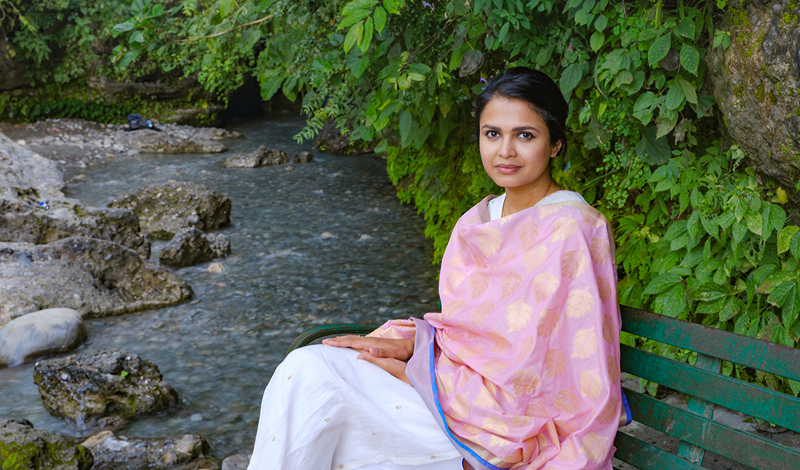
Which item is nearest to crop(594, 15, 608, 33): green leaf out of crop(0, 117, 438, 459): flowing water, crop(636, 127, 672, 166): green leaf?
crop(636, 127, 672, 166): green leaf

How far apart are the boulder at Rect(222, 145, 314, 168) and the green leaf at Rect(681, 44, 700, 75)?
9586mm

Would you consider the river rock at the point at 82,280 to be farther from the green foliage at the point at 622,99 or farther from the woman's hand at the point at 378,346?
the woman's hand at the point at 378,346

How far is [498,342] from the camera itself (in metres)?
1.95

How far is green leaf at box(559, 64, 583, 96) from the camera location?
310 cm

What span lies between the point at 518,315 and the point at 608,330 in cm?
26

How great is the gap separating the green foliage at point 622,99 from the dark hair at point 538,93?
528 mm

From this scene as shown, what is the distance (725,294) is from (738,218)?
16.7 inches

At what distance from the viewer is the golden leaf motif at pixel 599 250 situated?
6.10 feet

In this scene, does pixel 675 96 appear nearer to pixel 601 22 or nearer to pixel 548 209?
pixel 601 22

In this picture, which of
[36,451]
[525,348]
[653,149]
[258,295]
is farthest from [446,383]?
[258,295]

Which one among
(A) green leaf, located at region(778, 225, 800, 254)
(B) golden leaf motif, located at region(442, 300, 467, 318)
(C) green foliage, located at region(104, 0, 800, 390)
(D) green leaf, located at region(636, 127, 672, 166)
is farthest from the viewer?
(D) green leaf, located at region(636, 127, 672, 166)

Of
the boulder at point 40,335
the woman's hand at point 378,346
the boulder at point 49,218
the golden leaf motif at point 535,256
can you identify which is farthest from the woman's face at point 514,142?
the boulder at point 49,218

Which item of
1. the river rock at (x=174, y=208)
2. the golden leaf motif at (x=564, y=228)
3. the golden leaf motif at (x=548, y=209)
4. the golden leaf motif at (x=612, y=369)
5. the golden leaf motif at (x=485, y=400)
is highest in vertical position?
the golden leaf motif at (x=548, y=209)

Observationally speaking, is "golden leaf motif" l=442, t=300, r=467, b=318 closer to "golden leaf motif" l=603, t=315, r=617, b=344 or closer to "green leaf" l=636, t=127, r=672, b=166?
"golden leaf motif" l=603, t=315, r=617, b=344
